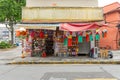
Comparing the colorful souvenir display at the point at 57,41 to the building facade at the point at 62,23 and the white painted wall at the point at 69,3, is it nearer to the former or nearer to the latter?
the building facade at the point at 62,23

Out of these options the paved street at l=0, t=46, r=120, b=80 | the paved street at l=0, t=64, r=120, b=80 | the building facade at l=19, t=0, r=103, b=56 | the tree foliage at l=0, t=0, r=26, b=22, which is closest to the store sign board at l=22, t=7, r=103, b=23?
the building facade at l=19, t=0, r=103, b=56

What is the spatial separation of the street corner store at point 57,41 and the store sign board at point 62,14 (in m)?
0.85

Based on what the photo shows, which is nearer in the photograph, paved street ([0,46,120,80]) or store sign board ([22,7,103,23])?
paved street ([0,46,120,80])

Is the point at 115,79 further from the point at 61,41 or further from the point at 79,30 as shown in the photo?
the point at 61,41

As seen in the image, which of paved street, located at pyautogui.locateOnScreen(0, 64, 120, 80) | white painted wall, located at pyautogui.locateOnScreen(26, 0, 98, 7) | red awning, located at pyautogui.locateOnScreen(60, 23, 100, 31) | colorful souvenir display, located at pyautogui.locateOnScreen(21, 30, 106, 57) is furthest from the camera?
white painted wall, located at pyautogui.locateOnScreen(26, 0, 98, 7)

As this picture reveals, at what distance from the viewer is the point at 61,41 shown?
87.0 feet

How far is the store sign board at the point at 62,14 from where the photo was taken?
84.8ft

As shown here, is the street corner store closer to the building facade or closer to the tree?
the building facade

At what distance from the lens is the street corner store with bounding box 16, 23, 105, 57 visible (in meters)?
25.7

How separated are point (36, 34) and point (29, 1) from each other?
117 inches

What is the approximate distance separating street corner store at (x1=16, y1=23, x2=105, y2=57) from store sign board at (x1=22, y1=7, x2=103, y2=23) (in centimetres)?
85

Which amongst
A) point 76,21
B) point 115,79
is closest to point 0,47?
point 76,21

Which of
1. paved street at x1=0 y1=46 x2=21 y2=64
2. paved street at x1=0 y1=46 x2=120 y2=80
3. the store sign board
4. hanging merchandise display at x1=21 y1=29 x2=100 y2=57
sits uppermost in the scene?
the store sign board

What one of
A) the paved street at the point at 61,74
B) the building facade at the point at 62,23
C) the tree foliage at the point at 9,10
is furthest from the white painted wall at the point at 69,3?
the tree foliage at the point at 9,10
